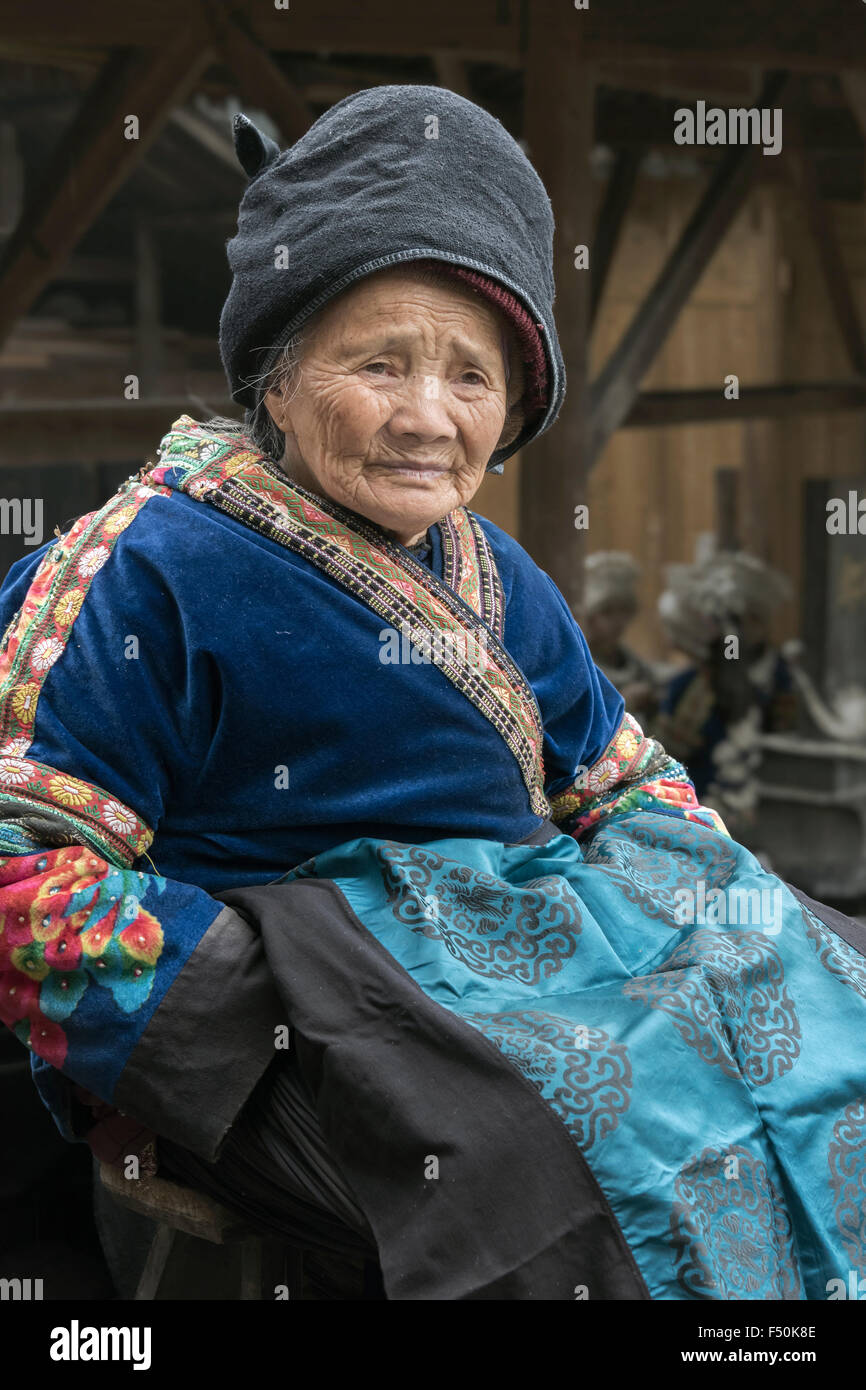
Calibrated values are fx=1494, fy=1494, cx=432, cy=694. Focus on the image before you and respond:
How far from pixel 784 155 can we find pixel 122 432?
3797 mm

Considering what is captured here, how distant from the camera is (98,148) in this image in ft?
11.8

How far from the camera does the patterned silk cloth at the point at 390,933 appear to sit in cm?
129

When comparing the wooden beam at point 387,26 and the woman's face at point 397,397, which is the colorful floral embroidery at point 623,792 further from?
the wooden beam at point 387,26

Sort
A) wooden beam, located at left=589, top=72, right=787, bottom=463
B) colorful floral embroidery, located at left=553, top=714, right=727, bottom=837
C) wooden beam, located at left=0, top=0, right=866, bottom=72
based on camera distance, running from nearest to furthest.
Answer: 1. colorful floral embroidery, located at left=553, top=714, right=727, bottom=837
2. wooden beam, located at left=0, top=0, right=866, bottom=72
3. wooden beam, located at left=589, top=72, right=787, bottom=463

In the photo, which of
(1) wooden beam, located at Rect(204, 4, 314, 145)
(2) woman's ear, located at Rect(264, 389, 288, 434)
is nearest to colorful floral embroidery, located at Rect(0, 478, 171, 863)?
(2) woman's ear, located at Rect(264, 389, 288, 434)

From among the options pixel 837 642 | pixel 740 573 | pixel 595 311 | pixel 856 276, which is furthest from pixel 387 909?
pixel 856 276

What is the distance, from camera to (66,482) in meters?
5.36

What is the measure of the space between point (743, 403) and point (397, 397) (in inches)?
183

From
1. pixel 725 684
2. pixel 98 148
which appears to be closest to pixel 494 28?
pixel 98 148

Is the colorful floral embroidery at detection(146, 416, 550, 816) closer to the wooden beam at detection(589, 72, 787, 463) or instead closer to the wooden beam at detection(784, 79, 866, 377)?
the wooden beam at detection(589, 72, 787, 463)

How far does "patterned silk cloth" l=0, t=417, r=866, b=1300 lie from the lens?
4.25ft

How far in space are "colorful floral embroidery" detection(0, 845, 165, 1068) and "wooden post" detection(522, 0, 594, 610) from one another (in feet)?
8.06

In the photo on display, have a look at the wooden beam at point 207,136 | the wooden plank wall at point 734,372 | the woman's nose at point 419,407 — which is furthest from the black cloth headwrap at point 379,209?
the wooden plank wall at point 734,372
